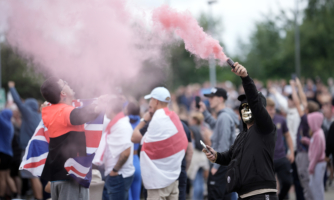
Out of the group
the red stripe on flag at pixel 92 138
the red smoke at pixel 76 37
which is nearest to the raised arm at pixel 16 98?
the red smoke at pixel 76 37

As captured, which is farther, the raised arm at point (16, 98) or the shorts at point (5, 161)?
the shorts at point (5, 161)

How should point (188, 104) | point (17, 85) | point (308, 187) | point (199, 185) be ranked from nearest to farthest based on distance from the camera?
point (308, 187) → point (199, 185) → point (188, 104) → point (17, 85)

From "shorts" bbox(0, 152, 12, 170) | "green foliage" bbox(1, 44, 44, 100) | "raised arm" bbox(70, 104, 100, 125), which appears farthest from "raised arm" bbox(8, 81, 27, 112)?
"green foliage" bbox(1, 44, 44, 100)

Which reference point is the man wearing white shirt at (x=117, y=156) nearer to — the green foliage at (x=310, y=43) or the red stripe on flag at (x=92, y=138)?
the red stripe on flag at (x=92, y=138)

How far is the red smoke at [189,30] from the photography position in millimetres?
4285

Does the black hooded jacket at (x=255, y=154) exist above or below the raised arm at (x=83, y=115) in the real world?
below

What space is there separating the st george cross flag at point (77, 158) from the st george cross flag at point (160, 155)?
4.11ft

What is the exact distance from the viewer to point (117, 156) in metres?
6.16

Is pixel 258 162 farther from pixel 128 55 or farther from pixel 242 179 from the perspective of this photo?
pixel 128 55

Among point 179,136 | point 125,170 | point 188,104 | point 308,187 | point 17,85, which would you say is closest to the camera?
point 179,136

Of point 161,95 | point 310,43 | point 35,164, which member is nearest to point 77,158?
point 35,164

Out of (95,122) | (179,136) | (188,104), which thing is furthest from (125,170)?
(188,104)

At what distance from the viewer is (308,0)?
85.0 feet

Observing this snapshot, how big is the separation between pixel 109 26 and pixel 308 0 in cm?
2444
